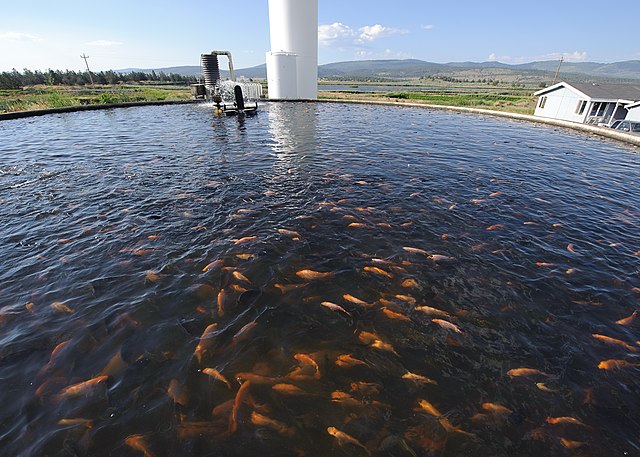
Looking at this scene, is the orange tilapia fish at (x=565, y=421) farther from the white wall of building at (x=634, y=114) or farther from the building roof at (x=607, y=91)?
the building roof at (x=607, y=91)

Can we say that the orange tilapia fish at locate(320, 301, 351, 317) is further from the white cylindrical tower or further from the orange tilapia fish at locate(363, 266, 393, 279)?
the white cylindrical tower

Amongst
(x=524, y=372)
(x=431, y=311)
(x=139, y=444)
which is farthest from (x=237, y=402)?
(x=524, y=372)

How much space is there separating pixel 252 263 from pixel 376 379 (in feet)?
14.2

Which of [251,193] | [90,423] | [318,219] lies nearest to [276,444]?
[90,423]

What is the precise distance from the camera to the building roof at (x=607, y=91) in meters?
29.5

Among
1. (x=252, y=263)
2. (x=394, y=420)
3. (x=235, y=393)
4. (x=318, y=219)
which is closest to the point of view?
(x=394, y=420)

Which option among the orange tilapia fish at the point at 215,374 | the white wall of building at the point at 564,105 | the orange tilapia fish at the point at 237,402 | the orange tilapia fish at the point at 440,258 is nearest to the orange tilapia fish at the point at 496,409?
the orange tilapia fish at the point at 237,402

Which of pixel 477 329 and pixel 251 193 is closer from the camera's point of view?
pixel 477 329

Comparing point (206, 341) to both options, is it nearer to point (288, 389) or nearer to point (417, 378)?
point (288, 389)

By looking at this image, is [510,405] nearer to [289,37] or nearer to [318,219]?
[318,219]

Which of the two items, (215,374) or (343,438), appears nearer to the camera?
(343,438)

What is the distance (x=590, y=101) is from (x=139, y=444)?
43.2m

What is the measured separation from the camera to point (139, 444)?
161 inches

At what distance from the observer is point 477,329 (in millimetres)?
6047
